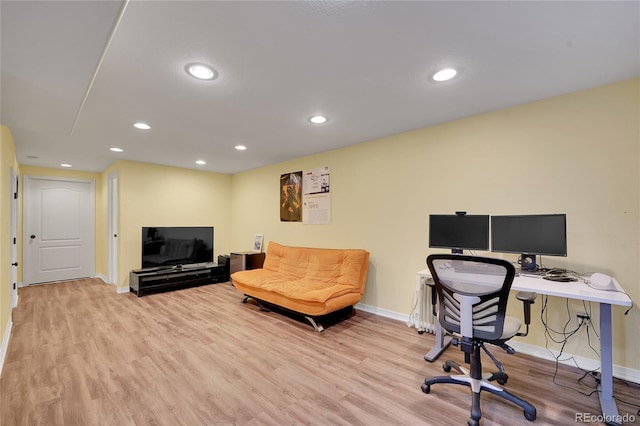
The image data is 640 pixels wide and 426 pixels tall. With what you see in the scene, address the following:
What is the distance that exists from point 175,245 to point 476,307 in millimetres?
4990

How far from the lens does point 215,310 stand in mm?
3762

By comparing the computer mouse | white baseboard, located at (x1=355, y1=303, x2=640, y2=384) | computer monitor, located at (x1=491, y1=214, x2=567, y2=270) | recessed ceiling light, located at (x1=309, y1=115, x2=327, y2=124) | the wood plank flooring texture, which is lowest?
the wood plank flooring texture

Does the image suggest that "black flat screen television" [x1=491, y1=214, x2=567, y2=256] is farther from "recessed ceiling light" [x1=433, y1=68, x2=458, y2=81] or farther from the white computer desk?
"recessed ceiling light" [x1=433, y1=68, x2=458, y2=81]

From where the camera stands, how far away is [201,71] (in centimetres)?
196

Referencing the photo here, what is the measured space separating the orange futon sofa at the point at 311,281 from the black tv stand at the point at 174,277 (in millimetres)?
1448

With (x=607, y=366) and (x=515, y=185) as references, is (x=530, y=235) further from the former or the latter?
(x=607, y=366)

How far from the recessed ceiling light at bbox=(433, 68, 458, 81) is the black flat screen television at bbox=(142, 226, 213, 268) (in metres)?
4.82

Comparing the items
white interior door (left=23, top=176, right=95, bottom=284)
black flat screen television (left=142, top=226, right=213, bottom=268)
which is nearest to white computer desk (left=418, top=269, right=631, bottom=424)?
black flat screen television (left=142, top=226, right=213, bottom=268)

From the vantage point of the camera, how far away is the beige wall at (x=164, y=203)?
475cm

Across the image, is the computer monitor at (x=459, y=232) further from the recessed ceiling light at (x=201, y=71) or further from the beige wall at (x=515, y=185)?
the recessed ceiling light at (x=201, y=71)

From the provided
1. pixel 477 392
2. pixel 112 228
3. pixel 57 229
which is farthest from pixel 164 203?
pixel 477 392

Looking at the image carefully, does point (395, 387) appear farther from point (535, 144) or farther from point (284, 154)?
point (284, 154)

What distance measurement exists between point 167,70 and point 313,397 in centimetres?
258

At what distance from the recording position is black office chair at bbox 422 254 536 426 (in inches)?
65.8
